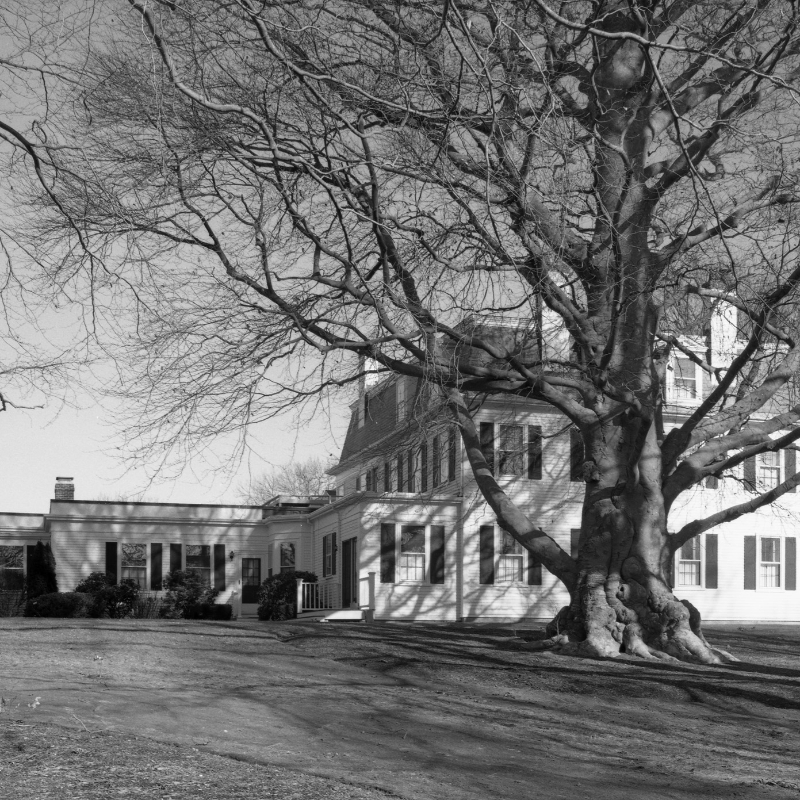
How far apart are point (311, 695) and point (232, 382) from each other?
399 cm

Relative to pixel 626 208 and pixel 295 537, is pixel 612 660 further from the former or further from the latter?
pixel 295 537

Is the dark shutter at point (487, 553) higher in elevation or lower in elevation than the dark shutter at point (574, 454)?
lower

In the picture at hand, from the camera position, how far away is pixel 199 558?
35.4 meters

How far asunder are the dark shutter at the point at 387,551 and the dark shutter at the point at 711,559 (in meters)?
9.23

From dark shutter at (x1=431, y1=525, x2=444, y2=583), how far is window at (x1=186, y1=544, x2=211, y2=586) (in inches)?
396

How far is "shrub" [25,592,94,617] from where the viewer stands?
85.8ft

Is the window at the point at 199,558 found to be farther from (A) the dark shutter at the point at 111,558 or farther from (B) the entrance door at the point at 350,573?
(B) the entrance door at the point at 350,573

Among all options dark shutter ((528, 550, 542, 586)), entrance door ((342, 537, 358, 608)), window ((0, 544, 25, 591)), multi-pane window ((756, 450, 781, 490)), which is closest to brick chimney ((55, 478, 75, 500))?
window ((0, 544, 25, 591))

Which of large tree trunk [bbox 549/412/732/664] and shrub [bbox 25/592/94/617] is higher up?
large tree trunk [bbox 549/412/732/664]

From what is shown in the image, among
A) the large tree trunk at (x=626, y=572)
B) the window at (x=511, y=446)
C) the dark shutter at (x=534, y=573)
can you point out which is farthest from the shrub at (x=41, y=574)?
the large tree trunk at (x=626, y=572)

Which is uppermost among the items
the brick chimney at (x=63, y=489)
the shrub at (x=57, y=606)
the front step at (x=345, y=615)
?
the brick chimney at (x=63, y=489)

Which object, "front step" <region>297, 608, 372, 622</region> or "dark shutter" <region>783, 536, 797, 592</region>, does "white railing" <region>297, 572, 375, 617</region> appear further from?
"dark shutter" <region>783, 536, 797, 592</region>

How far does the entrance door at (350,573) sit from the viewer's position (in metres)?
28.7

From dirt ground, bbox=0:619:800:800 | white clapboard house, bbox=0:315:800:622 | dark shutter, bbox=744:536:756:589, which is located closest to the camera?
dirt ground, bbox=0:619:800:800
